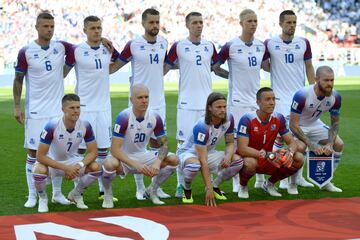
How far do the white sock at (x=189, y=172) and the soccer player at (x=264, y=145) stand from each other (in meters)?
0.53

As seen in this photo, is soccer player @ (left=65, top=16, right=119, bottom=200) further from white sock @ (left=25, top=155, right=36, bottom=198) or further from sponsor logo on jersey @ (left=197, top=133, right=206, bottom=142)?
sponsor logo on jersey @ (left=197, top=133, right=206, bottom=142)

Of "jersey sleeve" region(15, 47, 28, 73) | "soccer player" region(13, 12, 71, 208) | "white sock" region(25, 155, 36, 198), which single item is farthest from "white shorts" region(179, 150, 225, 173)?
"jersey sleeve" region(15, 47, 28, 73)

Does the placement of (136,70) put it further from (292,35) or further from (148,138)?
(292,35)

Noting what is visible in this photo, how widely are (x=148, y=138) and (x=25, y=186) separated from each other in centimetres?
184

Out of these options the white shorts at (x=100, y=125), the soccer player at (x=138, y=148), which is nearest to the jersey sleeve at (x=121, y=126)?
the soccer player at (x=138, y=148)

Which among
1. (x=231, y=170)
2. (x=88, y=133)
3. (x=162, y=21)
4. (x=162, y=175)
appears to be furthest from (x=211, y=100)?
(x=162, y=21)

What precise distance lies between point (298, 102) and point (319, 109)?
0.30 meters

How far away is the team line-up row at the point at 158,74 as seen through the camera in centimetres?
791

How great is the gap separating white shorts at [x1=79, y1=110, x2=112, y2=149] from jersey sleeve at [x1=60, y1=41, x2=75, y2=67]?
56 centimetres

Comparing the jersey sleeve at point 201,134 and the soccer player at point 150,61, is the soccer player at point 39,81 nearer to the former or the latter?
the soccer player at point 150,61

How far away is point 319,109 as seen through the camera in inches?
327

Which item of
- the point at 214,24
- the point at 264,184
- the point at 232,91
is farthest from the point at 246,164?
the point at 214,24

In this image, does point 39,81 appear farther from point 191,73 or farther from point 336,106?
point 336,106

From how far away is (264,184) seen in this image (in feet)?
27.3
